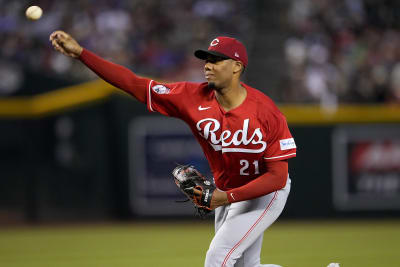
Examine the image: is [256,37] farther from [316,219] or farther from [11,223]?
[11,223]

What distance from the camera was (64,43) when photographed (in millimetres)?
4898

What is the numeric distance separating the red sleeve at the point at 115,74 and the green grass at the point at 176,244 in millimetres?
2955

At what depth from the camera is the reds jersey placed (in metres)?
5.04

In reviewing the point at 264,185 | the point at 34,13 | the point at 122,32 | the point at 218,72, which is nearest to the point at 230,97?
the point at 218,72

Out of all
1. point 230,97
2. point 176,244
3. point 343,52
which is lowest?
point 176,244

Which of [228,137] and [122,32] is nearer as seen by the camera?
[228,137]

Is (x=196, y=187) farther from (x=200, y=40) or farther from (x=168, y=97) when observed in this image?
(x=200, y=40)

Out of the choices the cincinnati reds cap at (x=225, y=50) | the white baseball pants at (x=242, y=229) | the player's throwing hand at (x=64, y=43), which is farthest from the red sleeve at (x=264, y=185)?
the player's throwing hand at (x=64, y=43)

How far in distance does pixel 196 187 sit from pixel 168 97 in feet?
2.21

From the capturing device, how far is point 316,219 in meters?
11.4

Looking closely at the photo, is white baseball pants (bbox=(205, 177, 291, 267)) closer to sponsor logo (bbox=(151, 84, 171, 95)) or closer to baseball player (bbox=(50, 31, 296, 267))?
baseball player (bbox=(50, 31, 296, 267))

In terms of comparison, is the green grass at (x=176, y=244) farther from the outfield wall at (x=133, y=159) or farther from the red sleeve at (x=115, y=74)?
the red sleeve at (x=115, y=74)

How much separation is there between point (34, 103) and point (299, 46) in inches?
244

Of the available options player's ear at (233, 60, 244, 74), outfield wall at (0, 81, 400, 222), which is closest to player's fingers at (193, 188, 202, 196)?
player's ear at (233, 60, 244, 74)
